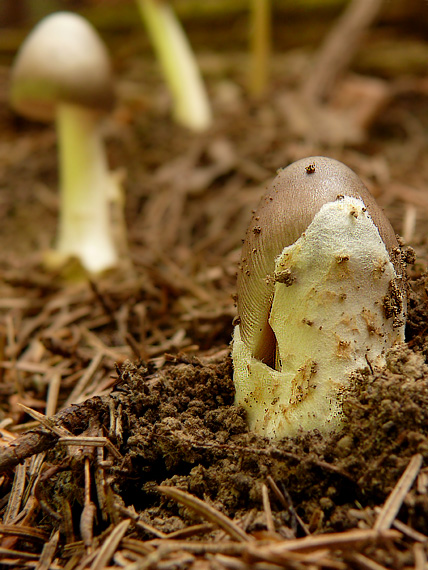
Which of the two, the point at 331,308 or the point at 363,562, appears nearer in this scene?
the point at 363,562

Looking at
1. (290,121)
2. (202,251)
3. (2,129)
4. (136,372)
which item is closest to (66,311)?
(202,251)

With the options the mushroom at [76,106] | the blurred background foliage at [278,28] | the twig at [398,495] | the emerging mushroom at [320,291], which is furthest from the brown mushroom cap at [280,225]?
the blurred background foliage at [278,28]

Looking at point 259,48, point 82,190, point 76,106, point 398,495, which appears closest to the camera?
point 398,495

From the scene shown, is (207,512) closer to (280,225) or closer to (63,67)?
(280,225)

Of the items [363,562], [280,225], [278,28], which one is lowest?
[363,562]

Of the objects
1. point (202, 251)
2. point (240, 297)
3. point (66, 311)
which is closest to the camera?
point (240, 297)

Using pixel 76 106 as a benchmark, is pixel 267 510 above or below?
below

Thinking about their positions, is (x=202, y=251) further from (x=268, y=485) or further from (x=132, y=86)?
(x=132, y=86)

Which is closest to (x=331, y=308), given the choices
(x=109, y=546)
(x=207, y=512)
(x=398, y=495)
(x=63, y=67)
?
(x=398, y=495)
